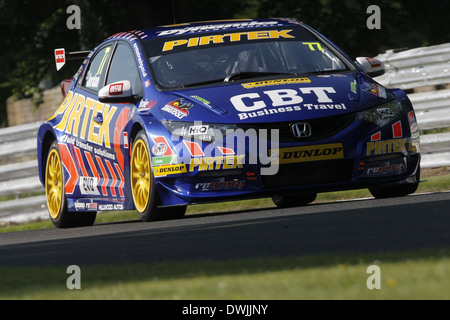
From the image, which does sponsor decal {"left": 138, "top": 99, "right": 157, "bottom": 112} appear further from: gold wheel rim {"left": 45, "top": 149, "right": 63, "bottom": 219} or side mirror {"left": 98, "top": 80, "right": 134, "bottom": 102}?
gold wheel rim {"left": 45, "top": 149, "right": 63, "bottom": 219}

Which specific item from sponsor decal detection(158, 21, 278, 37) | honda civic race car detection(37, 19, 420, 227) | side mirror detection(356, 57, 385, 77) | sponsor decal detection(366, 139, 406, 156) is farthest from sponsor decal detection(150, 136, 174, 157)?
side mirror detection(356, 57, 385, 77)

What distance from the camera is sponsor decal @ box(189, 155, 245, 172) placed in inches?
326

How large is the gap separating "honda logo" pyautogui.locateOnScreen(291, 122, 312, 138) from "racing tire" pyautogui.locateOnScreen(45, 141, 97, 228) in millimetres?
2917

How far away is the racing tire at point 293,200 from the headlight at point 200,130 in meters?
2.37

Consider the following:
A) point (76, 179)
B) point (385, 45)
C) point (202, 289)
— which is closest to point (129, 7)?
point (385, 45)

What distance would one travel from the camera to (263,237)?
6957 mm

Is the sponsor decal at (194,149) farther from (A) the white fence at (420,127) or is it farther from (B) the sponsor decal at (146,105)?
(A) the white fence at (420,127)

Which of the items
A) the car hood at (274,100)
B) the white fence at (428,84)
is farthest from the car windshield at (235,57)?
the white fence at (428,84)

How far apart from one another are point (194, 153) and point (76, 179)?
2.14m

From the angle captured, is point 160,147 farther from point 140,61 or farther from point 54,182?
point 54,182

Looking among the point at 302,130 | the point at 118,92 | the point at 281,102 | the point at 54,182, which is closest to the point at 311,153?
the point at 302,130
